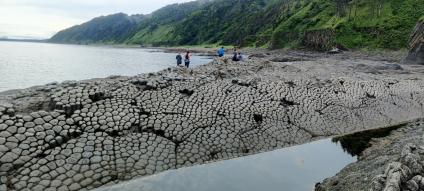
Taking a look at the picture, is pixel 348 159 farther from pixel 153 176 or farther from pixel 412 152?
pixel 153 176

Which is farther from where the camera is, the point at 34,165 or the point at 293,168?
the point at 293,168

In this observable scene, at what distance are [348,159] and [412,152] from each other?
208 inches

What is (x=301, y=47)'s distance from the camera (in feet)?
310

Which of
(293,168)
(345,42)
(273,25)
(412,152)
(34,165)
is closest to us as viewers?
(412,152)

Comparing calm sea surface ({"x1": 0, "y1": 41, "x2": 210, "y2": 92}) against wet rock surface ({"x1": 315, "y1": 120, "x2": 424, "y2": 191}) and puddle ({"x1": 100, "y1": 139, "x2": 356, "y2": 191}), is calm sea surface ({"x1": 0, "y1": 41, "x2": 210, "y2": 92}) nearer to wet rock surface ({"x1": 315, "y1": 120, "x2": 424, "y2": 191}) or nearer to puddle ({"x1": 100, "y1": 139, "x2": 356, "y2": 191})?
puddle ({"x1": 100, "y1": 139, "x2": 356, "y2": 191})

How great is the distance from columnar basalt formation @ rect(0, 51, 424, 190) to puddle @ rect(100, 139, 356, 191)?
26.4 inches

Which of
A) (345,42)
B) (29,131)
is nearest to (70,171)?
(29,131)

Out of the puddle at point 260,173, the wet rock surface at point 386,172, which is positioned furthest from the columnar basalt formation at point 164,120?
the wet rock surface at point 386,172

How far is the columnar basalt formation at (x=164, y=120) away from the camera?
15531 mm

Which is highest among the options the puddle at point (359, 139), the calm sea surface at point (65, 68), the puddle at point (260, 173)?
the puddle at point (359, 139)

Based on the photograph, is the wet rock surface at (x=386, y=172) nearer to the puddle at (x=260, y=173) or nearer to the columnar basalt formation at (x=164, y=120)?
the puddle at (x=260, y=173)

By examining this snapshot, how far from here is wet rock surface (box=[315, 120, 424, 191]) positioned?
10.6 meters

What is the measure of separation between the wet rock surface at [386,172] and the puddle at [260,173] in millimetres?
1144

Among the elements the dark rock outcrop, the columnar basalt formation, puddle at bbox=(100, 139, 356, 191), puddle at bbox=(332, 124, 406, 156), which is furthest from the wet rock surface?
the dark rock outcrop
